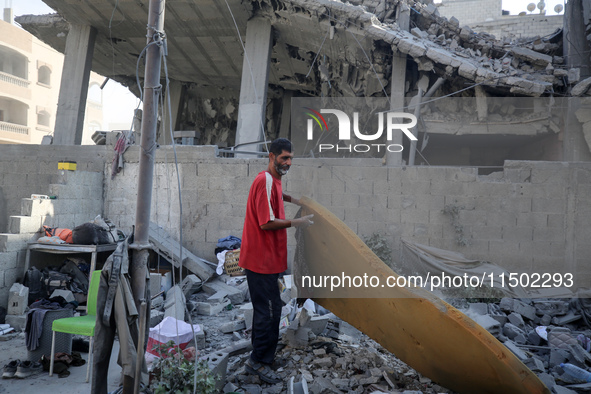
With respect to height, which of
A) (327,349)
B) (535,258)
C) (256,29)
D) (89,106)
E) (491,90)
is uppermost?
(89,106)

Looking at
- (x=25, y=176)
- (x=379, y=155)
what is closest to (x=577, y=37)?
(x=379, y=155)

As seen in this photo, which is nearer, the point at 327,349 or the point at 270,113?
the point at 327,349

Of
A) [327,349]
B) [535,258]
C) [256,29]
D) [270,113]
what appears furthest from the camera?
[270,113]

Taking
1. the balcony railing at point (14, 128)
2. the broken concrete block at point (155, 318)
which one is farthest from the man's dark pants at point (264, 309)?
the balcony railing at point (14, 128)

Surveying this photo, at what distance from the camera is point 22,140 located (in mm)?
24766

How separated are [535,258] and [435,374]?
189 inches

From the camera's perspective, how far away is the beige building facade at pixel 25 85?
77.7 ft

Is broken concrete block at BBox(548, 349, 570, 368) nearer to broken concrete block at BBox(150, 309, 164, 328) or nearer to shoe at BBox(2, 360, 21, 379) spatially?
broken concrete block at BBox(150, 309, 164, 328)

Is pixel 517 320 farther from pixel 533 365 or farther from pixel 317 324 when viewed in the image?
pixel 317 324

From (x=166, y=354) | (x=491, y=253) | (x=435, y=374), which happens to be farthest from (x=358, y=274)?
(x=491, y=253)

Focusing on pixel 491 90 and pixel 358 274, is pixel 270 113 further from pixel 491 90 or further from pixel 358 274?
pixel 358 274

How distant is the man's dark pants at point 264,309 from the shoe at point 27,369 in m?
2.27

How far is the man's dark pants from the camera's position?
3.21 meters

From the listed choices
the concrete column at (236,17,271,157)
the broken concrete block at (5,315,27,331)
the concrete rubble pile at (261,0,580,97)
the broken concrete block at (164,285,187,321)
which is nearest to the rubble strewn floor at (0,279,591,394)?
the broken concrete block at (164,285,187,321)
